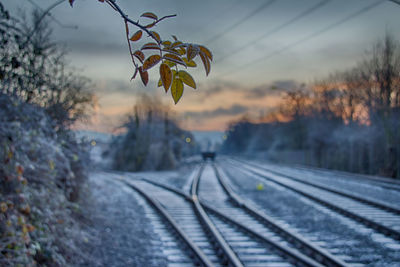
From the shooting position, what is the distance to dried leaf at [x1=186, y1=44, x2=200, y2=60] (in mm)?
1690

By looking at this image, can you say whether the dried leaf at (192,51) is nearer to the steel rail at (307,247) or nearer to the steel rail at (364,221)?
the steel rail at (307,247)

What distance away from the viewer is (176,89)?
1.73 metres

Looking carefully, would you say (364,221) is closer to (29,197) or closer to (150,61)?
(29,197)

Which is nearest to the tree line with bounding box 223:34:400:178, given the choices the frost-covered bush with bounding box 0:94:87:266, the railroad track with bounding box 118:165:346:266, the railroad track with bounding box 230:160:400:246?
the railroad track with bounding box 230:160:400:246

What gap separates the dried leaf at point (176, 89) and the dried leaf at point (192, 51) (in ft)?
0.40

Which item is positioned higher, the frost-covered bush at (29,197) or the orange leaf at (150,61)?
the orange leaf at (150,61)

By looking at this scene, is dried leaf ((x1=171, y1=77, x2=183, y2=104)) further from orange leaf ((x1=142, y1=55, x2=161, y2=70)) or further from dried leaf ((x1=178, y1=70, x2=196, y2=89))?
orange leaf ((x1=142, y1=55, x2=161, y2=70))

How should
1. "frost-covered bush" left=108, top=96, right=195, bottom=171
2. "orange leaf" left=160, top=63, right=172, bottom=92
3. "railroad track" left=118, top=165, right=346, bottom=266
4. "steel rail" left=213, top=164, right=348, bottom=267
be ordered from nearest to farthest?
1. "orange leaf" left=160, top=63, right=172, bottom=92
2. "steel rail" left=213, top=164, right=348, bottom=267
3. "railroad track" left=118, top=165, right=346, bottom=266
4. "frost-covered bush" left=108, top=96, right=195, bottom=171

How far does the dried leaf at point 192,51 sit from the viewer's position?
169 cm

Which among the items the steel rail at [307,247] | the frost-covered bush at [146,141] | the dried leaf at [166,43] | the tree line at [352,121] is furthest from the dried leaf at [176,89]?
the frost-covered bush at [146,141]

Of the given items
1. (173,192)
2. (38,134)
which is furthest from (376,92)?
(38,134)

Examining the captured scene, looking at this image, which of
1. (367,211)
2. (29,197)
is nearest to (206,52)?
(29,197)

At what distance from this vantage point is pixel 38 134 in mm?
7016

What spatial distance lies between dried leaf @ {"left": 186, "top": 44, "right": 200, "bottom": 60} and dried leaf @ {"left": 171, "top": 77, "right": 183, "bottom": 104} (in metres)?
0.12
